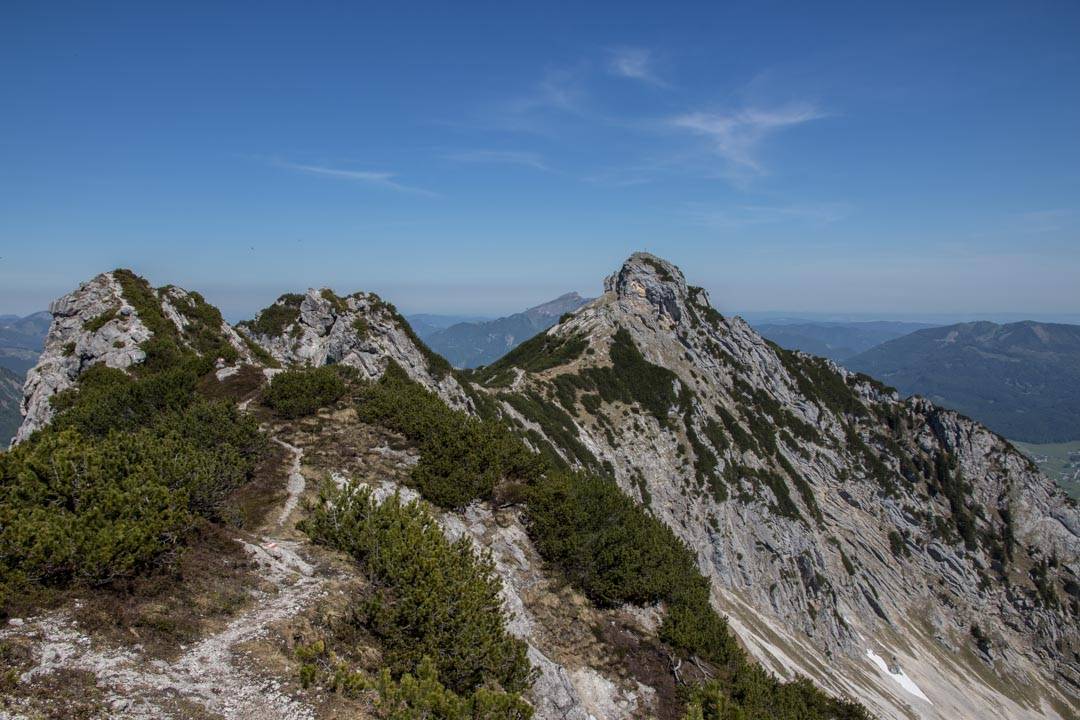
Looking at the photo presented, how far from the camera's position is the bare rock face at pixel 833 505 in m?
70.2

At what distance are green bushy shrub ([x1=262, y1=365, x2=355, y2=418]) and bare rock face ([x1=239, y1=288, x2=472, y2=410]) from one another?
73.3 ft

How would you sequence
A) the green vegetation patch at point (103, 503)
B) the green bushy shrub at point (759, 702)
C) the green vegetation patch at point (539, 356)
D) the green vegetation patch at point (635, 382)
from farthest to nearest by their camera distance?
the green vegetation patch at point (539, 356) < the green vegetation patch at point (635, 382) < the green bushy shrub at point (759, 702) < the green vegetation patch at point (103, 503)

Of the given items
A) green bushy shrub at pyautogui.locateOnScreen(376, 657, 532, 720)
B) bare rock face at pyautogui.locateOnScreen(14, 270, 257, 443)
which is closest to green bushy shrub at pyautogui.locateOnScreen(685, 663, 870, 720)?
green bushy shrub at pyautogui.locateOnScreen(376, 657, 532, 720)

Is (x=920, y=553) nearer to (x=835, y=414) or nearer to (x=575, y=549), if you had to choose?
(x=835, y=414)

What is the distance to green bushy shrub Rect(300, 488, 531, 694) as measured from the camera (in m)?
11.6

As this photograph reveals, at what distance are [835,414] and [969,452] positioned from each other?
24.5 m

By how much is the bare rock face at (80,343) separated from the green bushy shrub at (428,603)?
26.3m

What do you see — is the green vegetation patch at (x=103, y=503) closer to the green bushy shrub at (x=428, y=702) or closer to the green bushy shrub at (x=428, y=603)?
the green bushy shrub at (x=428, y=603)

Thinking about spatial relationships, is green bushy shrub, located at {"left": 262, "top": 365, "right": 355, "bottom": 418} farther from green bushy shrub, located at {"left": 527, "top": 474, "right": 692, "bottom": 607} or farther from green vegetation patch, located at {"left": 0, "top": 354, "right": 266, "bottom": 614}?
green bushy shrub, located at {"left": 527, "top": 474, "right": 692, "bottom": 607}

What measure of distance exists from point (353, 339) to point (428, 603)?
43.6 m

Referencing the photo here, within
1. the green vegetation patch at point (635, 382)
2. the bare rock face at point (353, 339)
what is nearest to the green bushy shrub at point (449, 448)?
the bare rock face at point (353, 339)

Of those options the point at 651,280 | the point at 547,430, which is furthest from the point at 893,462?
the point at 547,430

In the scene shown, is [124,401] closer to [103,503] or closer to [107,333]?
[103,503]

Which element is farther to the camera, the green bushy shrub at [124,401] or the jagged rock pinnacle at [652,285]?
the jagged rock pinnacle at [652,285]
